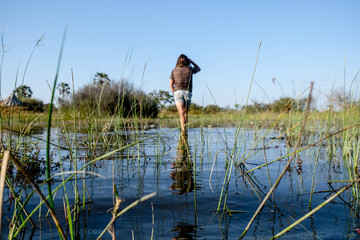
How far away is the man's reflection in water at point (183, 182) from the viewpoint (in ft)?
4.56

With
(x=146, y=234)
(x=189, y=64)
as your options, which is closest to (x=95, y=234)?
(x=146, y=234)

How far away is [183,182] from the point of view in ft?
7.84

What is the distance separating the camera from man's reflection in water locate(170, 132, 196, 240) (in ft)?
4.56

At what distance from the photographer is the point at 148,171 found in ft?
9.35

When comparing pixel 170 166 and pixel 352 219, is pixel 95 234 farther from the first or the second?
pixel 170 166

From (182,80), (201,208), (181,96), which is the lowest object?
(201,208)

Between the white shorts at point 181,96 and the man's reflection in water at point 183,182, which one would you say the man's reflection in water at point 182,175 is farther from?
the white shorts at point 181,96

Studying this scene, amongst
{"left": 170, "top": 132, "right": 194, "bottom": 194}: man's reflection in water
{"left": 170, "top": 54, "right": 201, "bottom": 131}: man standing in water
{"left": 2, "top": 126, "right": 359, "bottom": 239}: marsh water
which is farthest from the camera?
{"left": 170, "top": 54, "right": 201, "bottom": 131}: man standing in water

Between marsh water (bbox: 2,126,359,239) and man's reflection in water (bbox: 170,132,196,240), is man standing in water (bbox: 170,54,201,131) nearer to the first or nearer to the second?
man's reflection in water (bbox: 170,132,196,240)

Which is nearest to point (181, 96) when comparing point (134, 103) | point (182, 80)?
point (182, 80)

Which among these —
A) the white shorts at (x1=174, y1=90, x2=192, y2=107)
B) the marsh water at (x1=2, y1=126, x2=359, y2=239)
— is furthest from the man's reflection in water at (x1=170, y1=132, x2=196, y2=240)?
the white shorts at (x1=174, y1=90, x2=192, y2=107)

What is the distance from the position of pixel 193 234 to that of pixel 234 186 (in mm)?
971

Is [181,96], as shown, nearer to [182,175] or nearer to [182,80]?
[182,80]

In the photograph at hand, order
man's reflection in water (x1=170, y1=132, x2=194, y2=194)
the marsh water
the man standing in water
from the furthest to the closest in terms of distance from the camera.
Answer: the man standing in water
man's reflection in water (x1=170, y1=132, x2=194, y2=194)
the marsh water
